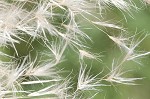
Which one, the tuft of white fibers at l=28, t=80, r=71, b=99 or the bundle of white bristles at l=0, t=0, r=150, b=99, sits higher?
the bundle of white bristles at l=0, t=0, r=150, b=99

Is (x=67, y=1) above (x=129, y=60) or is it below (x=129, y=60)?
above

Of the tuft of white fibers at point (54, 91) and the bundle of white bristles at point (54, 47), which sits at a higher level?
the bundle of white bristles at point (54, 47)

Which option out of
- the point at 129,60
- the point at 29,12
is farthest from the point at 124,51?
the point at 29,12

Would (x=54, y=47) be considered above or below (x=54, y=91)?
above

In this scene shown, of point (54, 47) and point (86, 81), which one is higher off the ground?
point (54, 47)

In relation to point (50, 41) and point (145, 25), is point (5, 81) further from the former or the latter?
point (145, 25)

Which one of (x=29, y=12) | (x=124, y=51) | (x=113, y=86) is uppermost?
(x=29, y=12)

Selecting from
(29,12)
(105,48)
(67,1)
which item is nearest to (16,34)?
(29,12)

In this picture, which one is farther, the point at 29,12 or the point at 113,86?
the point at 113,86
